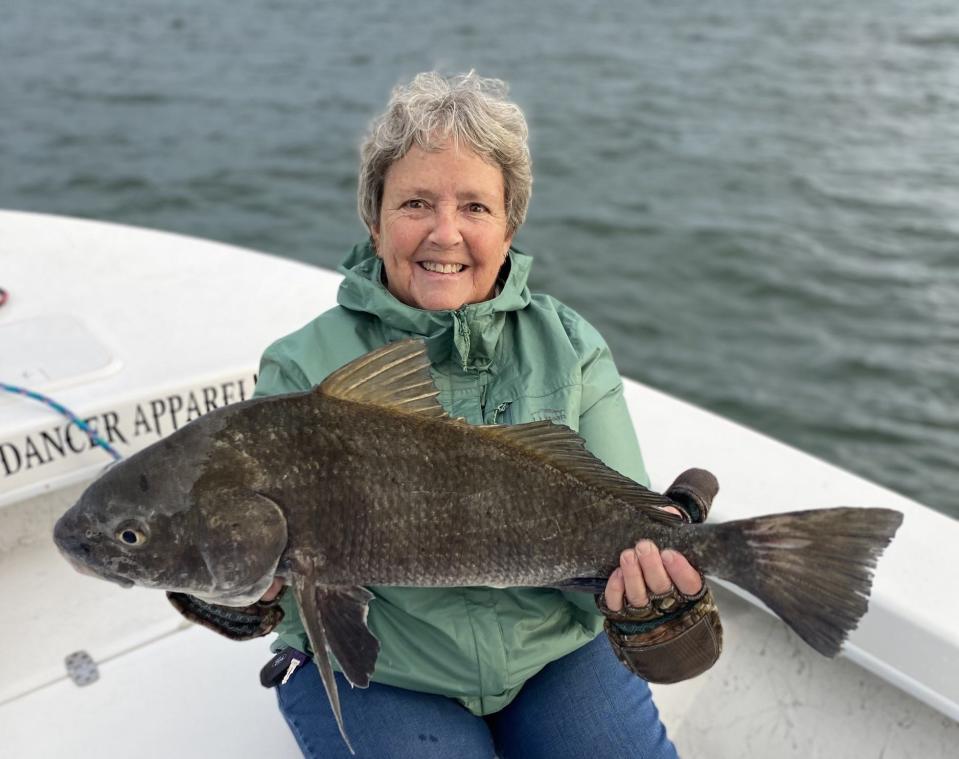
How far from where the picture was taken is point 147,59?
53.8 feet

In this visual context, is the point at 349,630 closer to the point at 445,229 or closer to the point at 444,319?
the point at 444,319

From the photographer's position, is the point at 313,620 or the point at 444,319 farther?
the point at 444,319

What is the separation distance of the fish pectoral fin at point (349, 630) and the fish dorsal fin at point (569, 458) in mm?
527

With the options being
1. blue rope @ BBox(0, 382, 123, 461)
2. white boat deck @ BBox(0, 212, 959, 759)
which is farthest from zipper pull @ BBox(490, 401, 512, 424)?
blue rope @ BBox(0, 382, 123, 461)

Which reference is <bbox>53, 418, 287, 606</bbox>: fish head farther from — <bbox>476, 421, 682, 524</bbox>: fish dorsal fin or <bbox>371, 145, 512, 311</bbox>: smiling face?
<bbox>371, 145, 512, 311</bbox>: smiling face

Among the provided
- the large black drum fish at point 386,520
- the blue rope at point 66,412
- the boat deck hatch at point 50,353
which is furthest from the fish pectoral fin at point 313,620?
the boat deck hatch at point 50,353

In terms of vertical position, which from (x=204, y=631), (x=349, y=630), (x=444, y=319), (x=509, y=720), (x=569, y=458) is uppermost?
(x=444, y=319)

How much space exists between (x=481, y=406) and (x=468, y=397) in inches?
1.9

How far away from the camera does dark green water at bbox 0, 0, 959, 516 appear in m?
9.17

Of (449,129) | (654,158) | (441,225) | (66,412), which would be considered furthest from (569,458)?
(654,158)

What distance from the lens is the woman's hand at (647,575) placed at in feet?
7.66

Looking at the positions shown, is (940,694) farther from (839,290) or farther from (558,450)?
(839,290)

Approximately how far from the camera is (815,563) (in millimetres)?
2260

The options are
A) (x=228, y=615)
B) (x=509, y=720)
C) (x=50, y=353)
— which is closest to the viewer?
(x=228, y=615)
